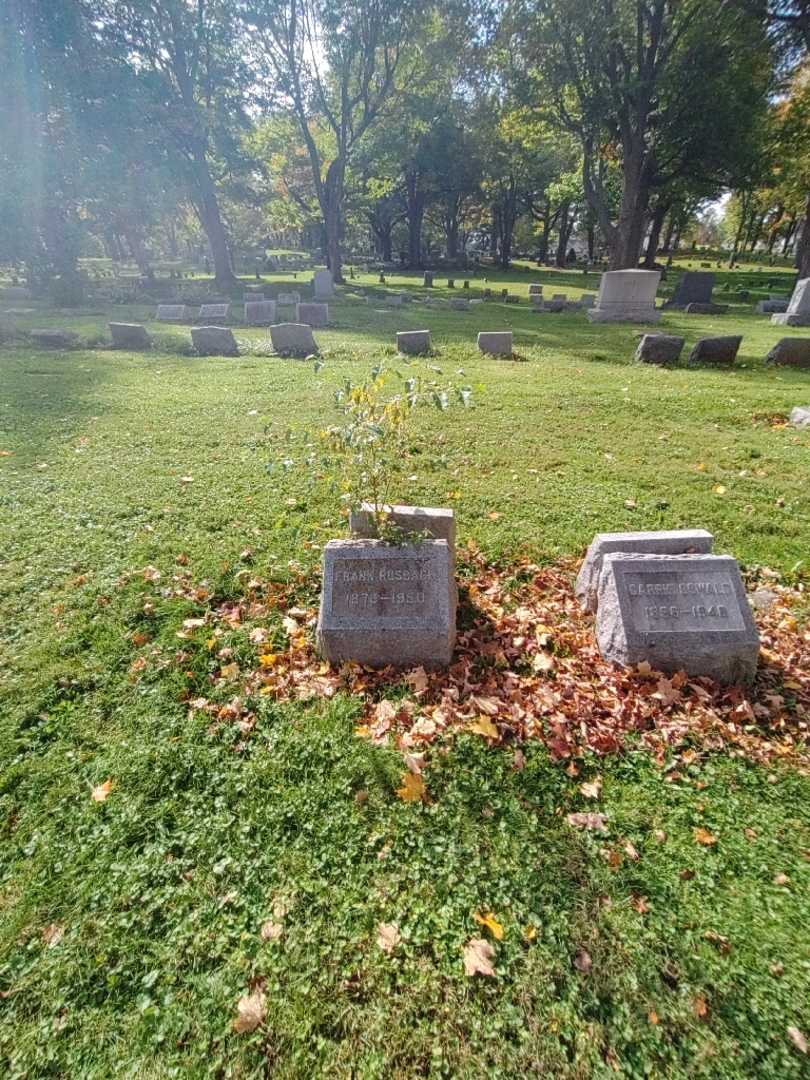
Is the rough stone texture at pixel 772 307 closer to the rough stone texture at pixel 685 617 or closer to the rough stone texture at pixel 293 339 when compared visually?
the rough stone texture at pixel 293 339

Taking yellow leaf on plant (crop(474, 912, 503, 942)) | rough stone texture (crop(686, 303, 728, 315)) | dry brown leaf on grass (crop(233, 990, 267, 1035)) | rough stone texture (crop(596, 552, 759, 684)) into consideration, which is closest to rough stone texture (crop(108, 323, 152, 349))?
rough stone texture (crop(596, 552, 759, 684))

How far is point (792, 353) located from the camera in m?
11.0

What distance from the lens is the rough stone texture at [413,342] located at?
12188 mm

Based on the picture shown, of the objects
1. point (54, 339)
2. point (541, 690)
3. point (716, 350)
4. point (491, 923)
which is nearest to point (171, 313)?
point (54, 339)

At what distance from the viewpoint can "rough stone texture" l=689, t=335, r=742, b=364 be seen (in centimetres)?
1103

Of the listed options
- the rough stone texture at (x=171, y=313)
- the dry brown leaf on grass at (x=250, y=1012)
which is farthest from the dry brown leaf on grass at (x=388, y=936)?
the rough stone texture at (x=171, y=313)

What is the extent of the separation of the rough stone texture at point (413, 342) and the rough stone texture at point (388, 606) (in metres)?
10.0

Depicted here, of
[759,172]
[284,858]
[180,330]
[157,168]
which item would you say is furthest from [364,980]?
[759,172]

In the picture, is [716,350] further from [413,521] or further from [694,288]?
[694,288]

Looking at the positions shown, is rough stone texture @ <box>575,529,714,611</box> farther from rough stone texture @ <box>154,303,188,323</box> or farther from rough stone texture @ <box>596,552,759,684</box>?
rough stone texture @ <box>154,303,188,323</box>

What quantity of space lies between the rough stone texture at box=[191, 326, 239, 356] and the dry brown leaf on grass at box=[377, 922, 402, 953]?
1338 cm

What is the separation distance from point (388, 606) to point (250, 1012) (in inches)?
78.1

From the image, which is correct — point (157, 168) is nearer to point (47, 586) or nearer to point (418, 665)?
point (47, 586)

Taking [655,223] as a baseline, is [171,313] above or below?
below
